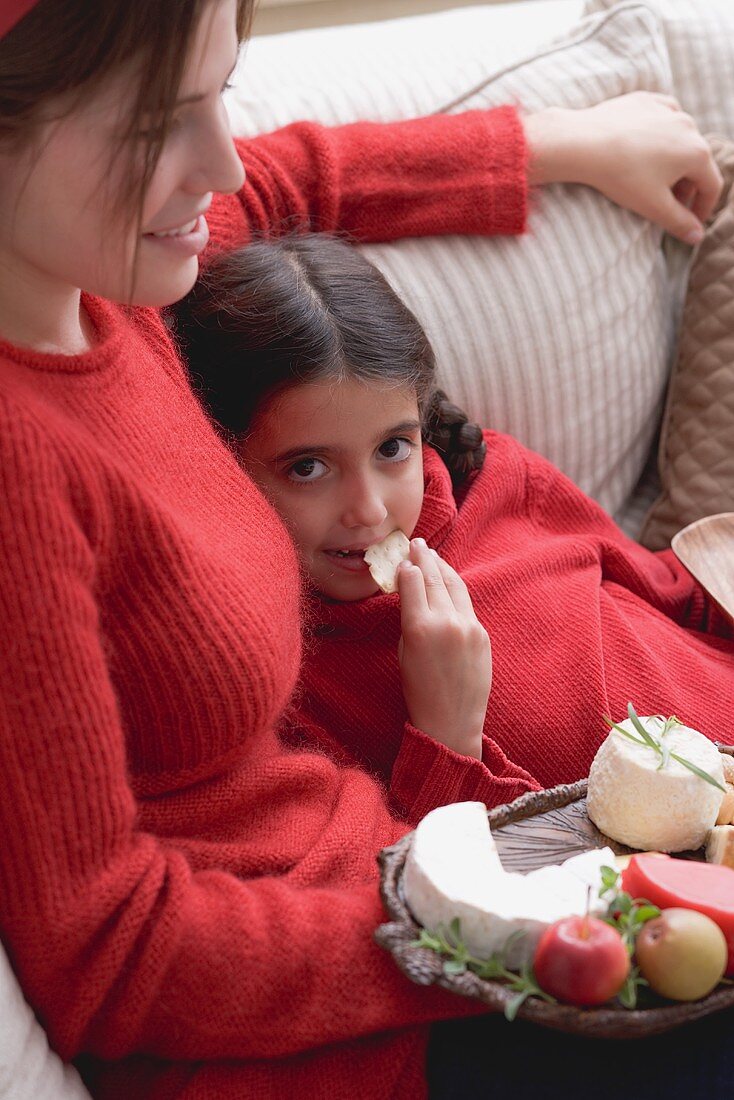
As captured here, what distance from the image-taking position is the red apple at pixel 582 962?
77 centimetres

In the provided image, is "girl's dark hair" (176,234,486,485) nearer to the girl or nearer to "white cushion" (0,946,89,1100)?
the girl

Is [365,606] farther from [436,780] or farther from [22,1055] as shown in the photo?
[22,1055]

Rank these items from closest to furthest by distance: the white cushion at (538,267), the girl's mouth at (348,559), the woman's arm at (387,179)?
the girl's mouth at (348,559) < the woman's arm at (387,179) < the white cushion at (538,267)

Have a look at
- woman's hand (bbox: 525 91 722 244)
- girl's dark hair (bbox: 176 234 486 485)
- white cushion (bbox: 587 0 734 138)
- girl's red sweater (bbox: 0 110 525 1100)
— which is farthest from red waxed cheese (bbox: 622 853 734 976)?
white cushion (bbox: 587 0 734 138)

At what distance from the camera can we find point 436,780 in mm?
1111

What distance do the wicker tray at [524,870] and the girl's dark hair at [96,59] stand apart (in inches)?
21.8

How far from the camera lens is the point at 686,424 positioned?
1.65 meters

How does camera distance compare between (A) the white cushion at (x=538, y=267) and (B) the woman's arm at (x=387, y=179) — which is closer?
(B) the woman's arm at (x=387, y=179)

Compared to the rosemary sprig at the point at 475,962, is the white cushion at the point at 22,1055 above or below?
below

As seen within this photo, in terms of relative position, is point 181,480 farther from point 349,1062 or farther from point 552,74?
point 552,74

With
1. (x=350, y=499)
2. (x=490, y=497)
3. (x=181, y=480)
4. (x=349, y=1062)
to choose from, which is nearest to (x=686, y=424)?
(x=490, y=497)

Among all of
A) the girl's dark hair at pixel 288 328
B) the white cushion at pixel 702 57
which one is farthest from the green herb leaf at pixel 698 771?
the white cushion at pixel 702 57

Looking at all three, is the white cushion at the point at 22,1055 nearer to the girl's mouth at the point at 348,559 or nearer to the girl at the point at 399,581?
the girl at the point at 399,581

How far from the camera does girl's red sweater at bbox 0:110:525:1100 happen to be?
2.57ft
